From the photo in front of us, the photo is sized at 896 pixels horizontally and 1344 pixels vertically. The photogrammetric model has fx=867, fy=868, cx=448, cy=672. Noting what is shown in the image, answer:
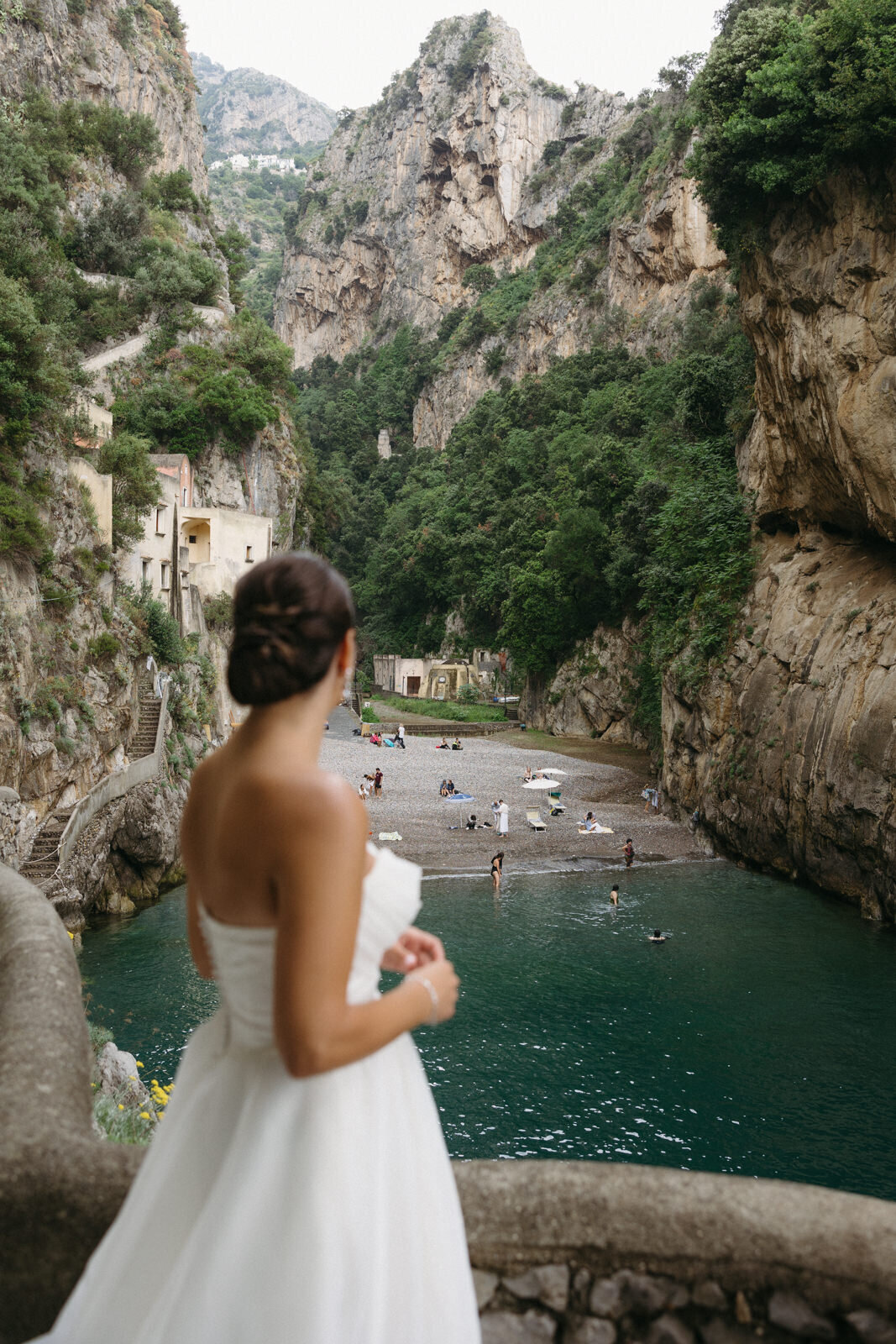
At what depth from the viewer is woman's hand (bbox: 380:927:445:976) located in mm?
1854

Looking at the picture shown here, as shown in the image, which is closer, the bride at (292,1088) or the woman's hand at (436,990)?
the bride at (292,1088)

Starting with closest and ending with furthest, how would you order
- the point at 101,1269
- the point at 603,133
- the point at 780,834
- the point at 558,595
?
the point at 101,1269, the point at 780,834, the point at 558,595, the point at 603,133

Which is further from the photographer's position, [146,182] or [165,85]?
[165,85]

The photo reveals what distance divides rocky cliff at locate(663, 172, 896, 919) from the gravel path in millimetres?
3290

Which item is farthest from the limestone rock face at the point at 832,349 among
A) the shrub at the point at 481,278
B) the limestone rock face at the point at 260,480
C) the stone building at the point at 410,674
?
the shrub at the point at 481,278

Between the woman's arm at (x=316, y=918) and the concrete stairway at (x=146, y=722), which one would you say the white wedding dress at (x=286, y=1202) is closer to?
the woman's arm at (x=316, y=918)

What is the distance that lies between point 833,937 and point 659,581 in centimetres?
1490

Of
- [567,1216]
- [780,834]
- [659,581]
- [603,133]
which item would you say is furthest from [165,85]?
[567,1216]

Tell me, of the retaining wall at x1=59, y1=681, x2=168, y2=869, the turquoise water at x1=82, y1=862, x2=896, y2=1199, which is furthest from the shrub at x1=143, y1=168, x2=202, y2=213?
the turquoise water at x1=82, y1=862, x2=896, y2=1199

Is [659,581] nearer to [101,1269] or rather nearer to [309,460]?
[101,1269]

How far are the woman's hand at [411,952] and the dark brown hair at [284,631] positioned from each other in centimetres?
Result: 61

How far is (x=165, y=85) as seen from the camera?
60875 millimetres

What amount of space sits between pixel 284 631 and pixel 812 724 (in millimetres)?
20756

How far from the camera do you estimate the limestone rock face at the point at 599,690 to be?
44.2 metres
